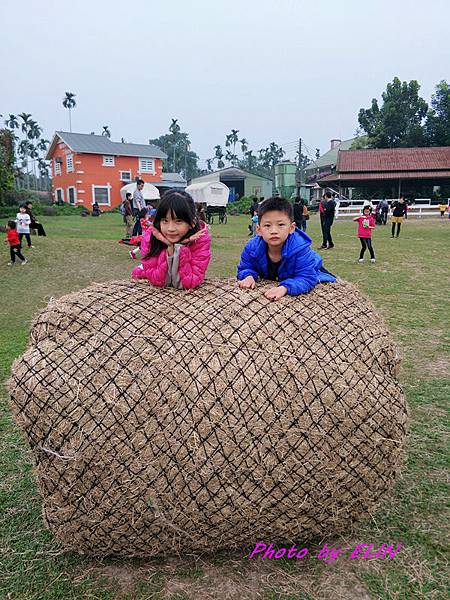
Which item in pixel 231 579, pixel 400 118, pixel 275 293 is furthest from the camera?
pixel 400 118

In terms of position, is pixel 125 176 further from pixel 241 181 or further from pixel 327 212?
pixel 327 212

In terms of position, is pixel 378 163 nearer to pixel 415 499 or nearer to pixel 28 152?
pixel 415 499

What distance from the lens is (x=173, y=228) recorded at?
10.4ft

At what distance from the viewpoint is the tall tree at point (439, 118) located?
47.6 metres

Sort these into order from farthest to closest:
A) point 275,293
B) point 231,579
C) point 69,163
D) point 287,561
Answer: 1. point 69,163
2. point 275,293
3. point 287,561
4. point 231,579

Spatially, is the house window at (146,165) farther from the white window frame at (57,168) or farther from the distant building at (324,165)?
the distant building at (324,165)

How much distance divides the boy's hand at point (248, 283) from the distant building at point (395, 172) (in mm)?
37479

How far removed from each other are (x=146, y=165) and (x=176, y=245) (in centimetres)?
4366

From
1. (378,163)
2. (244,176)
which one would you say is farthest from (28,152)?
(378,163)

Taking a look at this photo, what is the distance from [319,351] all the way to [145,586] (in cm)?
155

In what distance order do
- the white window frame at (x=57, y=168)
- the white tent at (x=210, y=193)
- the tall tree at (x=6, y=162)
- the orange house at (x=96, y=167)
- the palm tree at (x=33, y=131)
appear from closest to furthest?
the tall tree at (x=6, y=162) < the white tent at (x=210, y=193) < the orange house at (x=96, y=167) < the white window frame at (x=57, y=168) < the palm tree at (x=33, y=131)

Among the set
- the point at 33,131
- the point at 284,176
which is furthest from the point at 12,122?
the point at 284,176

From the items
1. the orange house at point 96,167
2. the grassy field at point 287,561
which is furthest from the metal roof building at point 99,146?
the grassy field at point 287,561

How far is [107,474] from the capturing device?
8.56 ft
